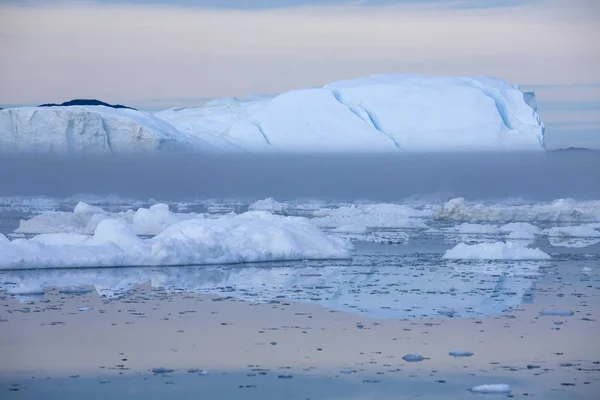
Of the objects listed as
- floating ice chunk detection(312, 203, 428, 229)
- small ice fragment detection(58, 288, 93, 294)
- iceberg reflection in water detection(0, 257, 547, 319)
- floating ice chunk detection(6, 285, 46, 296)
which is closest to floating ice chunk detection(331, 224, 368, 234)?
floating ice chunk detection(312, 203, 428, 229)

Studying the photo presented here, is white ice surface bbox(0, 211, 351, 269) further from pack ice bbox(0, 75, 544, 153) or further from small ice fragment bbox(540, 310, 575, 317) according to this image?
pack ice bbox(0, 75, 544, 153)

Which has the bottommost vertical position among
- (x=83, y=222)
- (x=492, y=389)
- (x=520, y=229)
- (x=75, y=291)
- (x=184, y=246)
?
(x=492, y=389)

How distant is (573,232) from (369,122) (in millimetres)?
27036

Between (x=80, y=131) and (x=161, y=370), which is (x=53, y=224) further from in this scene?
(x=80, y=131)

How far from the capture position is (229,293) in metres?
9.48

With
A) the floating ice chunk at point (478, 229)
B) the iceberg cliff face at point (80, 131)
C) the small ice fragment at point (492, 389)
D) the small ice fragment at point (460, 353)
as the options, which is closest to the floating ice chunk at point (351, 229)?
the floating ice chunk at point (478, 229)

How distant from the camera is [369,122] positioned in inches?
1697

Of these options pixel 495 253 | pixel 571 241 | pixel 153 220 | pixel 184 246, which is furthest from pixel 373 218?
pixel 184 246

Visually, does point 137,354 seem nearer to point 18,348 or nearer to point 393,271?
point 18,348

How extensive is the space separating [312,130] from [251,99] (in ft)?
26.0

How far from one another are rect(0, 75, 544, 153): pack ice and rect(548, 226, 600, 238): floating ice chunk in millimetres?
23491

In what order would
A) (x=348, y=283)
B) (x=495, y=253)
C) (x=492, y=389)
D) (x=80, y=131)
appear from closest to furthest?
(x=492, y=389) < (x=348, y=283) < (x=495, y=253) < (x=80, y=131)

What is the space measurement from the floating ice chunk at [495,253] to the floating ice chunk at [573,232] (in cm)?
357

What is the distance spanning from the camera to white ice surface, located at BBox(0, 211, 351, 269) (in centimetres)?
1109
